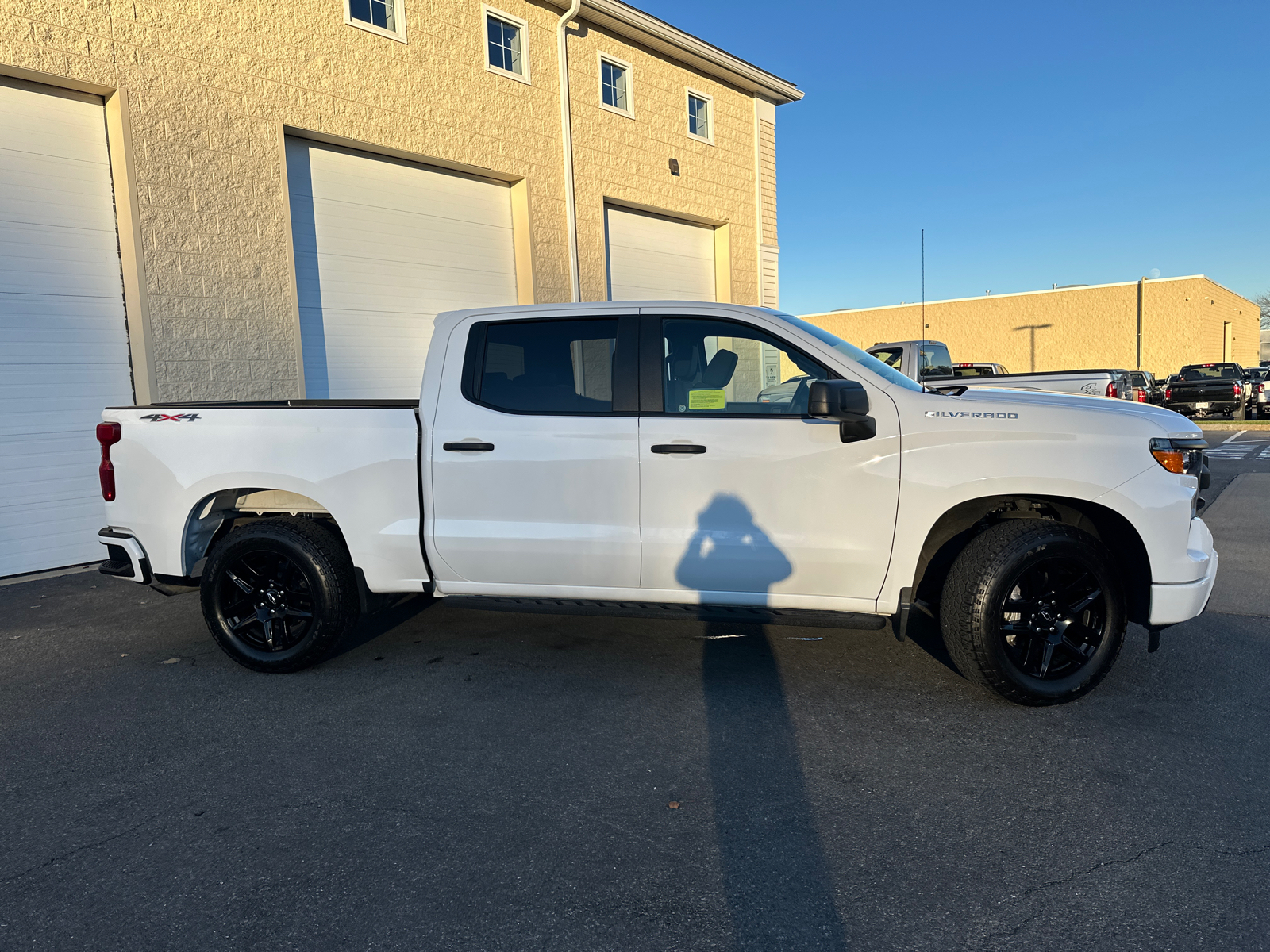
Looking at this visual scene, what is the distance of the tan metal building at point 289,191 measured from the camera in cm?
752

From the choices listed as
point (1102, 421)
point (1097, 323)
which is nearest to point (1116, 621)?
point (1102, 421)

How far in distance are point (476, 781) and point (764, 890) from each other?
1282 mm

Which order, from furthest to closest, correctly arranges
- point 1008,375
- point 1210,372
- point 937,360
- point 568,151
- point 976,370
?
point 1210,372
point 976,370
point 937,360
point 1008,375
point 568,151

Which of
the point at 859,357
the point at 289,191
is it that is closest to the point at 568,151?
the point at 289,191

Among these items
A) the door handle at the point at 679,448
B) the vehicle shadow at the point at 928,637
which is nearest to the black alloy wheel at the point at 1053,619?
the vehicle shadow at the point at 928,637

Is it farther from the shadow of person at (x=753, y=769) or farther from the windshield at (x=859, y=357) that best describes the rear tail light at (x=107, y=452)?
the windshield at (x=859, y=357)

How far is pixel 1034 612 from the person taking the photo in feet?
12.6

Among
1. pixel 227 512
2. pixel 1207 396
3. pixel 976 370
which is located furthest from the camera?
pixel 1207 396

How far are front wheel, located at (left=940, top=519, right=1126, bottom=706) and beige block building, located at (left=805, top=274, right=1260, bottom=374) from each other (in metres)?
42.4

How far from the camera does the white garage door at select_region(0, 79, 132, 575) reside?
290 inches

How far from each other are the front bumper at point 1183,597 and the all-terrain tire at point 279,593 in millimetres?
4070

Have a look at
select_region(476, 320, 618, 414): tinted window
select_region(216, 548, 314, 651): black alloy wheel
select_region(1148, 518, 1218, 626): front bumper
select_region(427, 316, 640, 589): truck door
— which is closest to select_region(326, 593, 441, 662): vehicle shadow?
select_region(216, 548, 314, 651): black alloy wheel

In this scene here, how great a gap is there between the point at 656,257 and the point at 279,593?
413 inches

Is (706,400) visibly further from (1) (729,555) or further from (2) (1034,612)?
(2) (1034,612)
